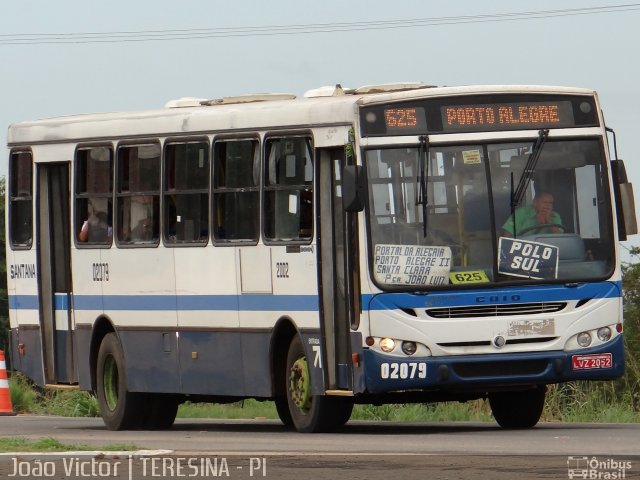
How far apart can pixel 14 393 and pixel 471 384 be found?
12059 mm

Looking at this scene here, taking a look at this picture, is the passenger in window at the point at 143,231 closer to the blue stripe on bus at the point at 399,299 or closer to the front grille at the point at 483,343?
the blue stripe on bus at the point at 399,299

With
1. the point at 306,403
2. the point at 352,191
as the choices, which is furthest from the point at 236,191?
the point at 352,191

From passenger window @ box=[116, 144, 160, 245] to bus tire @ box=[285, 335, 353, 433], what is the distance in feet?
8.59

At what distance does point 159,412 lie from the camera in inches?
904

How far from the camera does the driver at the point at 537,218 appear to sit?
1898 cm

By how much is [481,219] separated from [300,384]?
2390mm

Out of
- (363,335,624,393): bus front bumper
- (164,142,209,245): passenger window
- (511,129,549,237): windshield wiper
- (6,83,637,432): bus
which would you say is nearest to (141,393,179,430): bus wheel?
(6,83,637,432): bus

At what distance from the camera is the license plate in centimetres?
1900

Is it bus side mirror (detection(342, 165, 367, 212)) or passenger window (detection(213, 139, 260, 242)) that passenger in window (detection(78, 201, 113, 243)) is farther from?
bus side mirror (detection(342, 165, 367, 212))

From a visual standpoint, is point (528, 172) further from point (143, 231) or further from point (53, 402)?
point (53, 402)

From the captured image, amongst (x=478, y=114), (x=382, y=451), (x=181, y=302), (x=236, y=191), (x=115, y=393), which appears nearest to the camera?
(x=382, y=451)

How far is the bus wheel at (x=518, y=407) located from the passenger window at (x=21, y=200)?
19.2 ft

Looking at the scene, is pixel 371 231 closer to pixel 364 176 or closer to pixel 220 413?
pixel 364 176

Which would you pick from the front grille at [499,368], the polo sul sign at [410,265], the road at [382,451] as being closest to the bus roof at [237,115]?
the polo sul sign at [410,265]
